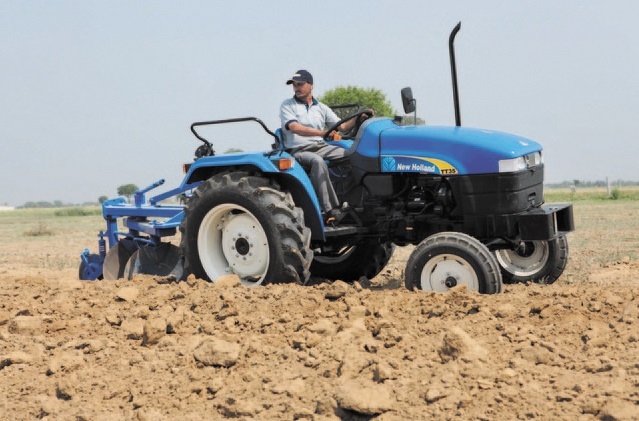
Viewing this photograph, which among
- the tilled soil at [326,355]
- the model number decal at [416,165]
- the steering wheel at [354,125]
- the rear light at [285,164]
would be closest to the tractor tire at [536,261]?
the tilled soil at [326,355]

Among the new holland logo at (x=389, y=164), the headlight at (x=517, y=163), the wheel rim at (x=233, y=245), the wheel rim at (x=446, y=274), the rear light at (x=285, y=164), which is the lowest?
the wheel rim at (x=446, y=274)

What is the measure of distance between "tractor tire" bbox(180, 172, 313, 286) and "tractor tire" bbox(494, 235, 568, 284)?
6.84ft

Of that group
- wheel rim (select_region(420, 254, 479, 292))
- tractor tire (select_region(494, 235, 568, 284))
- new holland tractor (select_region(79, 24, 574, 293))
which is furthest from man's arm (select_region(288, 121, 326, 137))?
tractor tire (select_region(494, 235, 568, 284))

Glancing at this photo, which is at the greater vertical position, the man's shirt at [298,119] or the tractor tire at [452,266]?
the man's shirt at [298,119]

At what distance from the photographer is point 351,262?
8.19 metres

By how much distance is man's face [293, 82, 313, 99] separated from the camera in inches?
291

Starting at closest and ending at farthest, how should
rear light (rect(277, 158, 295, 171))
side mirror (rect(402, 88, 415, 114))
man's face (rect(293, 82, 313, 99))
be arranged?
rear light (rect(277, 158, 295, 171)), side mirror (rect(402, 88, 415, 114)), man's face (rect(293, 82, 313, 99))

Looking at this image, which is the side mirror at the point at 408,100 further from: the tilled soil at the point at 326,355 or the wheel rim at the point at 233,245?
the tilled soil at the point at 326,355

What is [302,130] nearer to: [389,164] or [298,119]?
[298,119]

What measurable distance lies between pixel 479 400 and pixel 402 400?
1.26 feet

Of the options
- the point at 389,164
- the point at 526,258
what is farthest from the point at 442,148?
Answer: the point at 526,258

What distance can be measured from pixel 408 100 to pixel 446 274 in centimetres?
165

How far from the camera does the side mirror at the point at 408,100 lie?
6805mm

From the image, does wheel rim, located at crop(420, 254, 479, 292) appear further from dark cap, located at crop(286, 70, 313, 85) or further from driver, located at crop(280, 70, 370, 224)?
dark cap, located at crop(286, 70, 313, 85)
